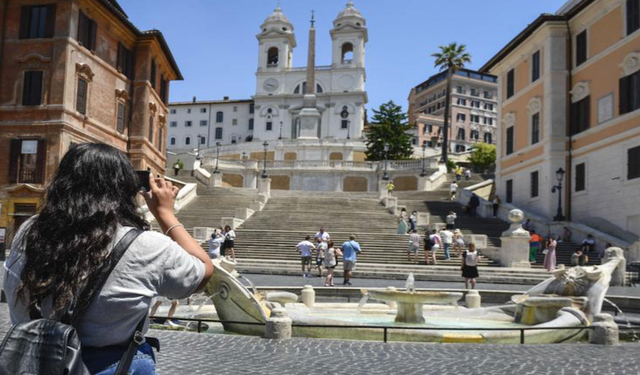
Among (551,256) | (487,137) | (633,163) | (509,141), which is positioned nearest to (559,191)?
(633,163)

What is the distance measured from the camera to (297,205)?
37875 millimetres

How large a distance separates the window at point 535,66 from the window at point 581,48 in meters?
2.67

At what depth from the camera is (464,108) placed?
395 ft

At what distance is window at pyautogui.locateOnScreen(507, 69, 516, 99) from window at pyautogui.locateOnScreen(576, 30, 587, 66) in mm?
6173

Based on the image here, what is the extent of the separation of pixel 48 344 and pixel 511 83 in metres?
39.8

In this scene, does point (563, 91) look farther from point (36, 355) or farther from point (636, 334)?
point (36, 355)

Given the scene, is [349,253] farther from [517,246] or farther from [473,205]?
[473,205]

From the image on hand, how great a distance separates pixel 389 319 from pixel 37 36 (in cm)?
2443

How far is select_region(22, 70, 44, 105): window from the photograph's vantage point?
28969 millimetres

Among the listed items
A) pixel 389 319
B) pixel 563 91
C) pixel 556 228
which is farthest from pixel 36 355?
pixel 563 91

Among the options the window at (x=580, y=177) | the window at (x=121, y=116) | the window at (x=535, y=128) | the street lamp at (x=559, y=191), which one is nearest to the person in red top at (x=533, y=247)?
the street lamp at (x=559, y=191)

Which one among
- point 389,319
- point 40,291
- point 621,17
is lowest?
point 389,319

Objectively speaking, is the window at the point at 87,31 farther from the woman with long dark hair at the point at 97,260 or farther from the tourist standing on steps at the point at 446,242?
the woman with long dark hair at the point at 97,260

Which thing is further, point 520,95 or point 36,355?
point 520,95
